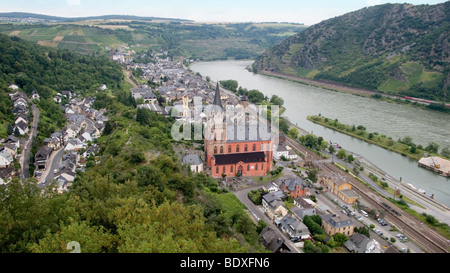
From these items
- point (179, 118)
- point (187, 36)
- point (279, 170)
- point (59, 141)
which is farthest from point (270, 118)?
point (187, 36)

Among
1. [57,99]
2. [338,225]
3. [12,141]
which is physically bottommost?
[338,225]

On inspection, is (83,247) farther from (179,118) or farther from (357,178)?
(179,118)

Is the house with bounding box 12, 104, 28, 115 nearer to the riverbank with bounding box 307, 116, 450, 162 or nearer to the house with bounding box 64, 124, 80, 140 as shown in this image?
the house with bounding box 64, 124, 80, 140

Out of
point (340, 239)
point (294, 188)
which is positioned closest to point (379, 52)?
point (294, 188)

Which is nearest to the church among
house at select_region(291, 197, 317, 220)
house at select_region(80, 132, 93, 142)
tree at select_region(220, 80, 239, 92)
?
house at select_region(291, 197, 317, 220)

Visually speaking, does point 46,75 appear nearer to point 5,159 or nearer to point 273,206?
point 5,159

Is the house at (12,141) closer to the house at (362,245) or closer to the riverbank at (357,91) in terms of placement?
the house at (362,245)

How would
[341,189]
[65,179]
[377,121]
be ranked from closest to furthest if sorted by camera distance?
[65,179] < [341,189] < [377,121]
